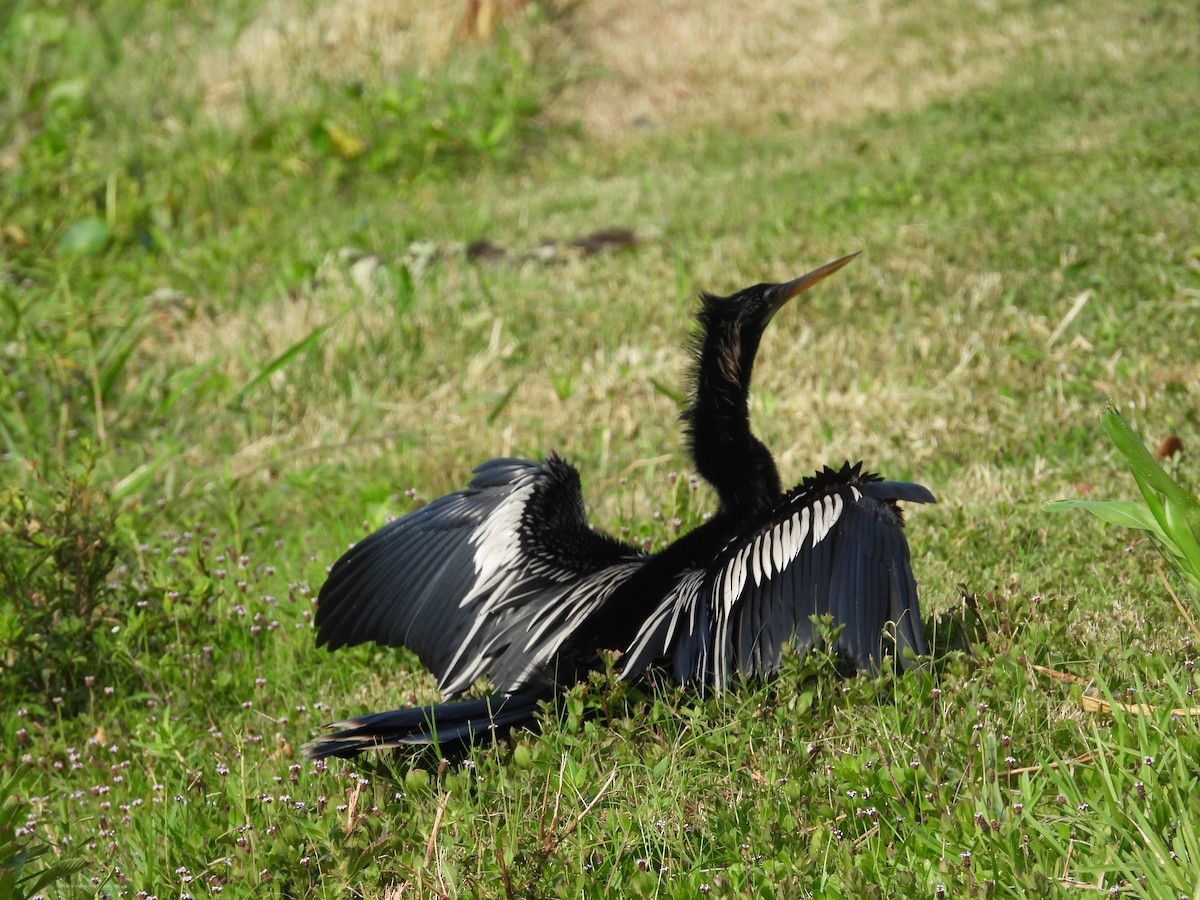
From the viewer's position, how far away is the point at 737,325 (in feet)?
12.3

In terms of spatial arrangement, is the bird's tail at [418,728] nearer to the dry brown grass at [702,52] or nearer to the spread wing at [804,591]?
the spread wing at [804,591]

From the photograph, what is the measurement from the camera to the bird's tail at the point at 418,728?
9.50ft

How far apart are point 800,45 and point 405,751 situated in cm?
1022

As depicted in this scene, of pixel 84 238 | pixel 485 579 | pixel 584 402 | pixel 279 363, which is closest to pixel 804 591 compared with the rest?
pixel 485 579

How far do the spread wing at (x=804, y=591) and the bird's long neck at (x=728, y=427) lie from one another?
0.66m

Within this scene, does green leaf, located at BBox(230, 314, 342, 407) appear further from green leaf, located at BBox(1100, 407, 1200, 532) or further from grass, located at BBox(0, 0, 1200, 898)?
green leaf, located at BBox(1100, 407, 1200, 532)

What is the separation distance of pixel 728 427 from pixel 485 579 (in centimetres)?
87

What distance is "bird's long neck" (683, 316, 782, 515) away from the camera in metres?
3.76

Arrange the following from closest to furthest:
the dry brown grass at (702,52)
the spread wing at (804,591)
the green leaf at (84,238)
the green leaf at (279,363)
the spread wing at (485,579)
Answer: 1. the spread wing at (804,591)
2. the spread wing at (485,579)
3. the green leaf at (279,363)
4. the green leaf at (84,238)
5. the dry brown grass at (702,52)

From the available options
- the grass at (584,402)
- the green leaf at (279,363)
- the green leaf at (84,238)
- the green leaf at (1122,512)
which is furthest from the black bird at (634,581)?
the green leaf at (84,238)

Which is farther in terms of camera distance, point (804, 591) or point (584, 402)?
point (584, 402)

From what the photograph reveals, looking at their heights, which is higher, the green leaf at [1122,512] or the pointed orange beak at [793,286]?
the pointed orange beak at [793,286]

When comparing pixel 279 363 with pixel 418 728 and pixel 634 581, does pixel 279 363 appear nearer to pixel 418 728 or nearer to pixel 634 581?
pixel 634 581

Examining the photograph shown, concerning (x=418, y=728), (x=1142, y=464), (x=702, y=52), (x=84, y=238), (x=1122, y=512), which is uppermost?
(x=702, y=52)
